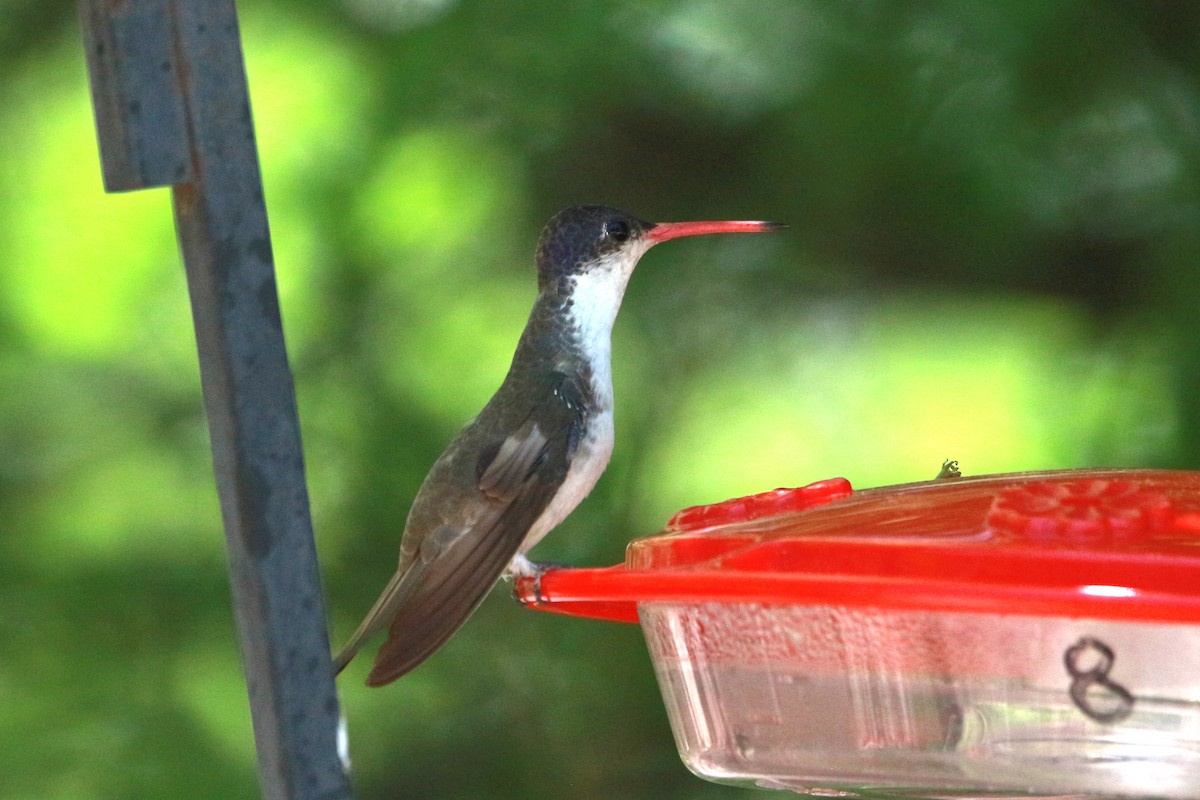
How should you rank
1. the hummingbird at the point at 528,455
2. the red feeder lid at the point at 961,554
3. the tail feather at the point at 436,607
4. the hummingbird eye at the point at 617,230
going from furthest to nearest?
the hummingbird eye at the point at 617,230 → the hummingbird at the point at 528,455 → the tail feather at the point at 436,607 → the red feeder lid at the point at 961,554

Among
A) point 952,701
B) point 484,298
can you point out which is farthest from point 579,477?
point 484,298

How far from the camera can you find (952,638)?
1.47m

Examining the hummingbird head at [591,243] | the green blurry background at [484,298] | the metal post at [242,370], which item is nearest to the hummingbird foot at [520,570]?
the hummingbird head at [591,243]

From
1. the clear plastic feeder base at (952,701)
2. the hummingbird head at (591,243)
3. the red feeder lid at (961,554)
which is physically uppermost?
the hummingbird head at (591,243)

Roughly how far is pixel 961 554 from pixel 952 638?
108 millimetres

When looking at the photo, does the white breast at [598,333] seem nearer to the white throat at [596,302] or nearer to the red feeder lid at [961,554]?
the white throat at [596,302]

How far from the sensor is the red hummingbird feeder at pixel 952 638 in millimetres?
1372

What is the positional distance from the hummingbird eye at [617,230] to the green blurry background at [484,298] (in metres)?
0.99

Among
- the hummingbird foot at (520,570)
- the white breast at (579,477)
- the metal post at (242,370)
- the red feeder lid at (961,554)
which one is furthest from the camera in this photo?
the white breast at (579,477)

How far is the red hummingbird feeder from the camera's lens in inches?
54.0

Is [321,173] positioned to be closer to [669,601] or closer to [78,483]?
[78,483]

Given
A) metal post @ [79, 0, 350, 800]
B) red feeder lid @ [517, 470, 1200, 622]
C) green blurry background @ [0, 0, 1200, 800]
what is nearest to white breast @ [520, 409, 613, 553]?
red feeder lid @ [517, 470, 1200, 622]

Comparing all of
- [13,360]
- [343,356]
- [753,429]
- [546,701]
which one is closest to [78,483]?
[13,360]

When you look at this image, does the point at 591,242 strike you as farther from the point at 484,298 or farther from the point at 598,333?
the point at 484,298
